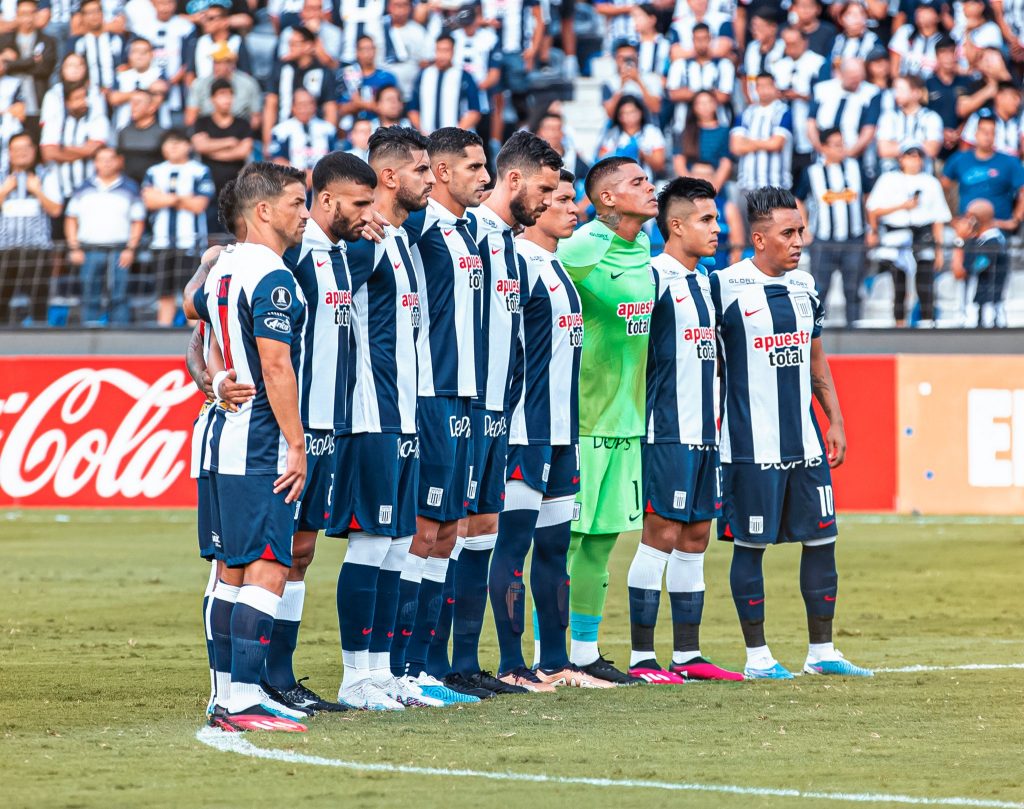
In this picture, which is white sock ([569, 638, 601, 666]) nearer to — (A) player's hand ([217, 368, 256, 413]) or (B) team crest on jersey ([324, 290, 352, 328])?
(B) team crest on jersey ([324, 290, 352, 328])

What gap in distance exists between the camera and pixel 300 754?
232 inches

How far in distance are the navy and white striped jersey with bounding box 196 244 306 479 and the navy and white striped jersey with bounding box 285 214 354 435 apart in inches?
19.5

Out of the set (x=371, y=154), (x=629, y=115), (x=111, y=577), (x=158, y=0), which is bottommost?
(x=111, y=577)

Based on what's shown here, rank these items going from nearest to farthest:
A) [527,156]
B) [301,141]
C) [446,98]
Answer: [527,156] → [301,141] → [446,98]

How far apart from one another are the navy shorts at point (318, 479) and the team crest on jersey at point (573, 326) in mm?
1546

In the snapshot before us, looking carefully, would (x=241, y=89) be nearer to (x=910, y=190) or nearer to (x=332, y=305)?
(x=910, y=190)

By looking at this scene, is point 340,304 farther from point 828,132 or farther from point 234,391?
point 828,132

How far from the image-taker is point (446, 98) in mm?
18453

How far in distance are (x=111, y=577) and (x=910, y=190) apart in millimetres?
9050

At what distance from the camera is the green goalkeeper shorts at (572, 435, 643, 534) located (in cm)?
830

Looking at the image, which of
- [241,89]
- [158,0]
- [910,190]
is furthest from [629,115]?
[158,0]

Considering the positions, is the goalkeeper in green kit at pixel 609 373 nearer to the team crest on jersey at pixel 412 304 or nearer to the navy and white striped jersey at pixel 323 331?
the team crest on jersey at pixel 412 304

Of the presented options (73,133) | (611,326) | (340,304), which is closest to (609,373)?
(611,326)

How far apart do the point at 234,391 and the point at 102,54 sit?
1447 cm
